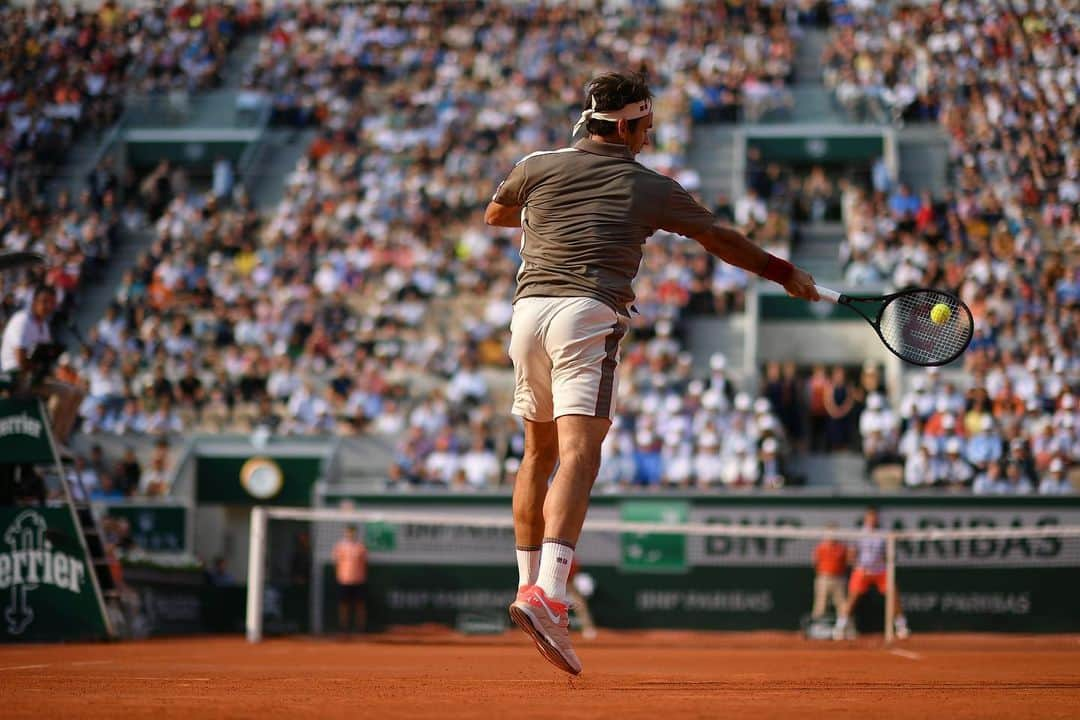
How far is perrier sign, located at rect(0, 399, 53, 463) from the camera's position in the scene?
1323cm

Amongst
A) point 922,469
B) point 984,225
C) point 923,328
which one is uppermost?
point 984,225

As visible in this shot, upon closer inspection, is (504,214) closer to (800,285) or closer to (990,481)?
(800,285)

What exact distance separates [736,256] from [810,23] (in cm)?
2728

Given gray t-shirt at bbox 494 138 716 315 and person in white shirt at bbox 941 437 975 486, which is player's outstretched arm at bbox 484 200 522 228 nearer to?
gray t-shirt at bbox 494 138 716 315

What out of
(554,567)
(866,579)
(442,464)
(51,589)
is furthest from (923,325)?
(442,464)

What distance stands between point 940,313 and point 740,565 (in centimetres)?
1290

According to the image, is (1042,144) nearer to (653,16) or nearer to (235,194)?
(653,16)

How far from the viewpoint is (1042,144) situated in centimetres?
2662

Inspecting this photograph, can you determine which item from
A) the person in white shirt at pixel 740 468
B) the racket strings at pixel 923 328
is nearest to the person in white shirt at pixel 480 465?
the person in white shirt at pixel 740 468

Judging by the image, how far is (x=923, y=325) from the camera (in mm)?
7336

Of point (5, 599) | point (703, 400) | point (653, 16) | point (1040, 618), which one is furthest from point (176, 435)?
Result: point (653, 16)

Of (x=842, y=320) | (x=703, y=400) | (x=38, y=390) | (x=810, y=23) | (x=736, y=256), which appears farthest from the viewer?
(x=810, y=23)

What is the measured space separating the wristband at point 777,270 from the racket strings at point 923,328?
91 cm

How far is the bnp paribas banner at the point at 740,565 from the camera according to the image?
1925 centimetres
